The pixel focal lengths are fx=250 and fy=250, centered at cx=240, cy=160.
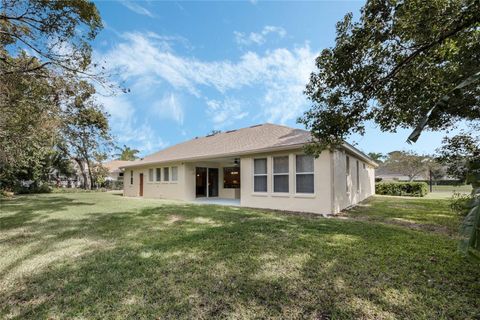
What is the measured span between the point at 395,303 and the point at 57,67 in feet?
34.0

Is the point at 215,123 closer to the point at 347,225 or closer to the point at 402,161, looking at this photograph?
the point at 402,161

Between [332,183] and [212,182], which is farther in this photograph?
[212,182]

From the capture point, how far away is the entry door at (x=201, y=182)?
18.5 m

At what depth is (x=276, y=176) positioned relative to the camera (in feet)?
40.1

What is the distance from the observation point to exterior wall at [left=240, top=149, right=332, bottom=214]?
34.6ft

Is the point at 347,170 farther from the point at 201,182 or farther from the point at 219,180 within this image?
the point at 201,182

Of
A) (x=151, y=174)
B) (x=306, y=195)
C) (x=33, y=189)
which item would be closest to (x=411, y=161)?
(x=306, y=195)

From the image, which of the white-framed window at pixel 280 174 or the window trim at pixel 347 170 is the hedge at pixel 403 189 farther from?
the white-framed window at pixel 280 174

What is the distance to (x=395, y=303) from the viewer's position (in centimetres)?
339

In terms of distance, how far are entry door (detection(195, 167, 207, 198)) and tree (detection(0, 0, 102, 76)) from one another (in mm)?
11409

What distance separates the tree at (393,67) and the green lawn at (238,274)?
333 centimetres

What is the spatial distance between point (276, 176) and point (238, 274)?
8.17m

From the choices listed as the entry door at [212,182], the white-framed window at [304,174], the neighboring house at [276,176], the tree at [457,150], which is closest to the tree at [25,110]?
the neighboring house at [276,176]

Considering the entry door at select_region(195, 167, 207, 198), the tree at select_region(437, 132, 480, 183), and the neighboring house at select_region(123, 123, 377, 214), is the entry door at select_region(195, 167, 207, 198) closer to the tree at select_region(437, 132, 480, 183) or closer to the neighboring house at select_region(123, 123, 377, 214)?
the neighboring house at select_region(123, 123, 377, 214)
